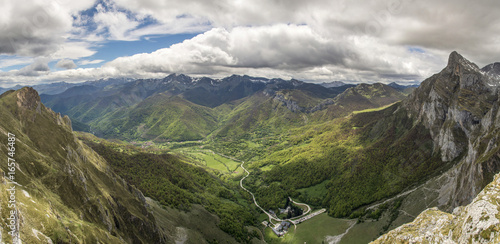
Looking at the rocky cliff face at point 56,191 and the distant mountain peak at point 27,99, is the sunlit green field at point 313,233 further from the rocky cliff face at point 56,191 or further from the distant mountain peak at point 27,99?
the distant mountain peak at point 27,99

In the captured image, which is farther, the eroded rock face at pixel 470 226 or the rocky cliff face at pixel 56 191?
the rocky cliff face at pixel 56 191

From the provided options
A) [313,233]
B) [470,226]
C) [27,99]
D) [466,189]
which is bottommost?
[313,233]

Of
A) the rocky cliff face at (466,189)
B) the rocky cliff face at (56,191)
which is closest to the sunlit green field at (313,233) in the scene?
the rocky cliff face at (466,189)

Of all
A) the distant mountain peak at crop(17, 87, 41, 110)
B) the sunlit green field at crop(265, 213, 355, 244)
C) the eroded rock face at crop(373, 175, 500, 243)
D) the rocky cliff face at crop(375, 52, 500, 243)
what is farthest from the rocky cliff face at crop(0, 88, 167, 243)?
the sunlit green field at crop(265, 213, 355, 244)

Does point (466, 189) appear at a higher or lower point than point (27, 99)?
lower

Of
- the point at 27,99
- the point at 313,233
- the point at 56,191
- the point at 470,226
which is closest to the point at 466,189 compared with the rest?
the point at 313,233

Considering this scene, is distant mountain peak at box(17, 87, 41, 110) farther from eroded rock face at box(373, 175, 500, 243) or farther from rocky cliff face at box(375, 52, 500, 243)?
eroded rock face at box(373, 175, 500, 243)

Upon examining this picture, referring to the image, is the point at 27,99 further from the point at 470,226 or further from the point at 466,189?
the point at 466,189

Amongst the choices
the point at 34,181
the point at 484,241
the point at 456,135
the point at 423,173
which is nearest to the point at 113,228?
the point at 34,181

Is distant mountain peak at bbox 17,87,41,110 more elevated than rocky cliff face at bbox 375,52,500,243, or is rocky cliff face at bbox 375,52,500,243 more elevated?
distant mountain peak at bbox 17,87,41,110

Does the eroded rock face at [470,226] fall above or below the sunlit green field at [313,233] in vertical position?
above
